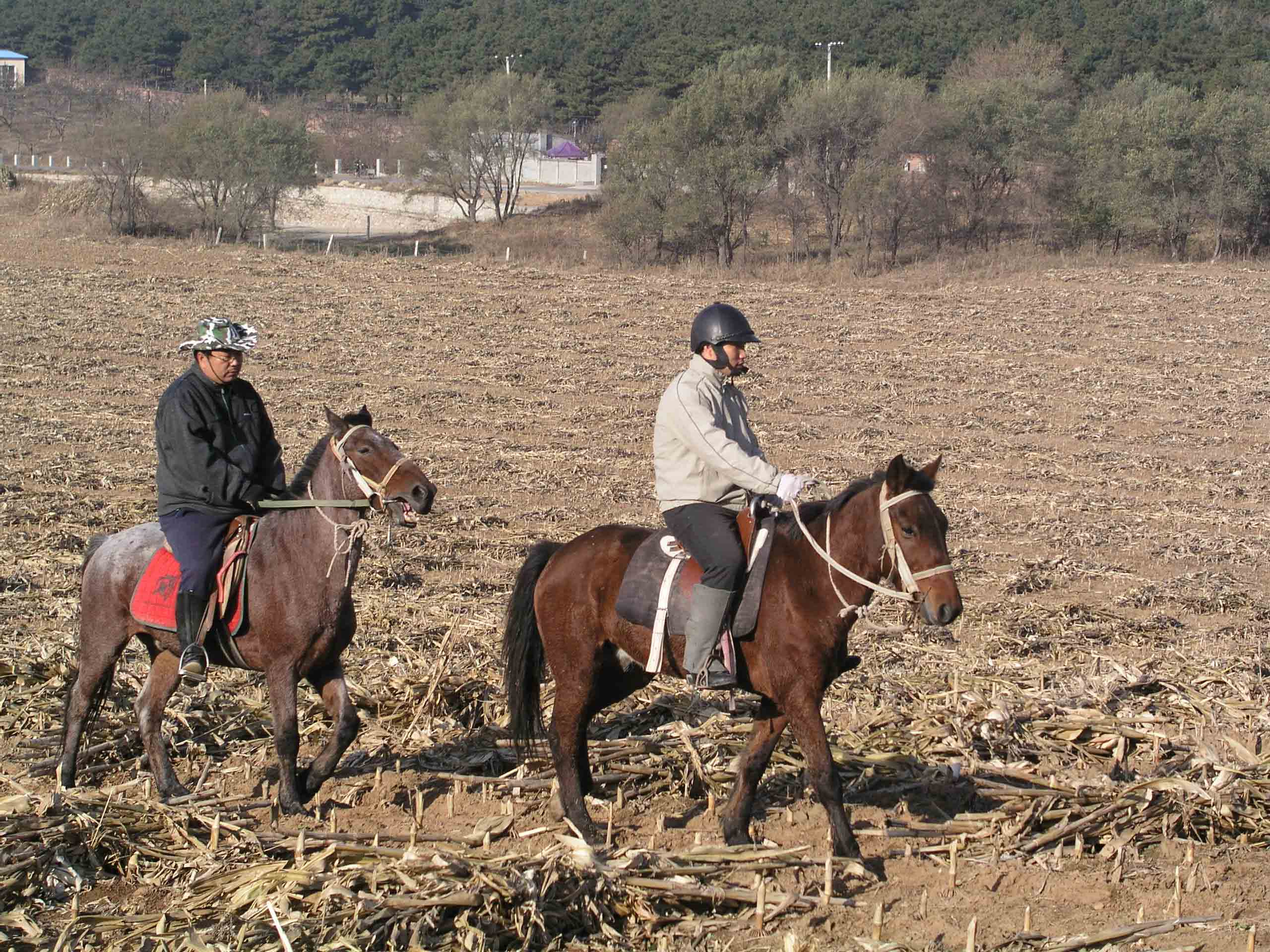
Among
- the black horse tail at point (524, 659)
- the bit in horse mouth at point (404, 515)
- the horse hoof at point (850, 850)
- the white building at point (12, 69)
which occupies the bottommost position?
the horse hoof at point (850, 850)

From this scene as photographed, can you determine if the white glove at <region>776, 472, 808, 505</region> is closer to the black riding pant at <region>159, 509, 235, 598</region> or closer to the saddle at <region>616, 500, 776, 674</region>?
the saddle at <region>616, 500, 776, 674</region>

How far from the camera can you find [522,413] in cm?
2211

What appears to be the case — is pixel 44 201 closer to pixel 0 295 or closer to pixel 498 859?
pixel 0 295

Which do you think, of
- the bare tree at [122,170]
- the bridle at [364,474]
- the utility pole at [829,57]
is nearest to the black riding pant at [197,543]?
the bridle at [364,474]

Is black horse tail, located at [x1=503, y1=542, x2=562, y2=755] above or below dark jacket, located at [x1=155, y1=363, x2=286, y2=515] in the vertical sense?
below

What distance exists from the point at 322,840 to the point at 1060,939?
11.6 ft

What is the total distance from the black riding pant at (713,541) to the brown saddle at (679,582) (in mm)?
59

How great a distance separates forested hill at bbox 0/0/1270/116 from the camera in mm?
77812

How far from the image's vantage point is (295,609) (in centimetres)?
749

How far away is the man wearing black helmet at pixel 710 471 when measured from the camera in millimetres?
6980

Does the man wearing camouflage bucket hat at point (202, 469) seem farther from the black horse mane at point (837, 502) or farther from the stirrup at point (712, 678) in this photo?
the black horse mane at point (837, 502)

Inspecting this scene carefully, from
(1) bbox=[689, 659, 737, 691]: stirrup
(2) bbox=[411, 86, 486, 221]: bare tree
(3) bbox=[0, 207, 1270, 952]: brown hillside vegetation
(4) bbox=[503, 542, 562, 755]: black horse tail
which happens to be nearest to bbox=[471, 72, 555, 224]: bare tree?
(2) bbox=[411, 86, 486, 221]: bare tree

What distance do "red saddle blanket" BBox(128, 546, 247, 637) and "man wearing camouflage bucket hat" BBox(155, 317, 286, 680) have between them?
0.07 metres

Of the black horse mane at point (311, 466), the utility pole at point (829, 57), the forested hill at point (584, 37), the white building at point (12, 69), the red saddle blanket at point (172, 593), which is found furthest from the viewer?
the white building at point (12, 69)
